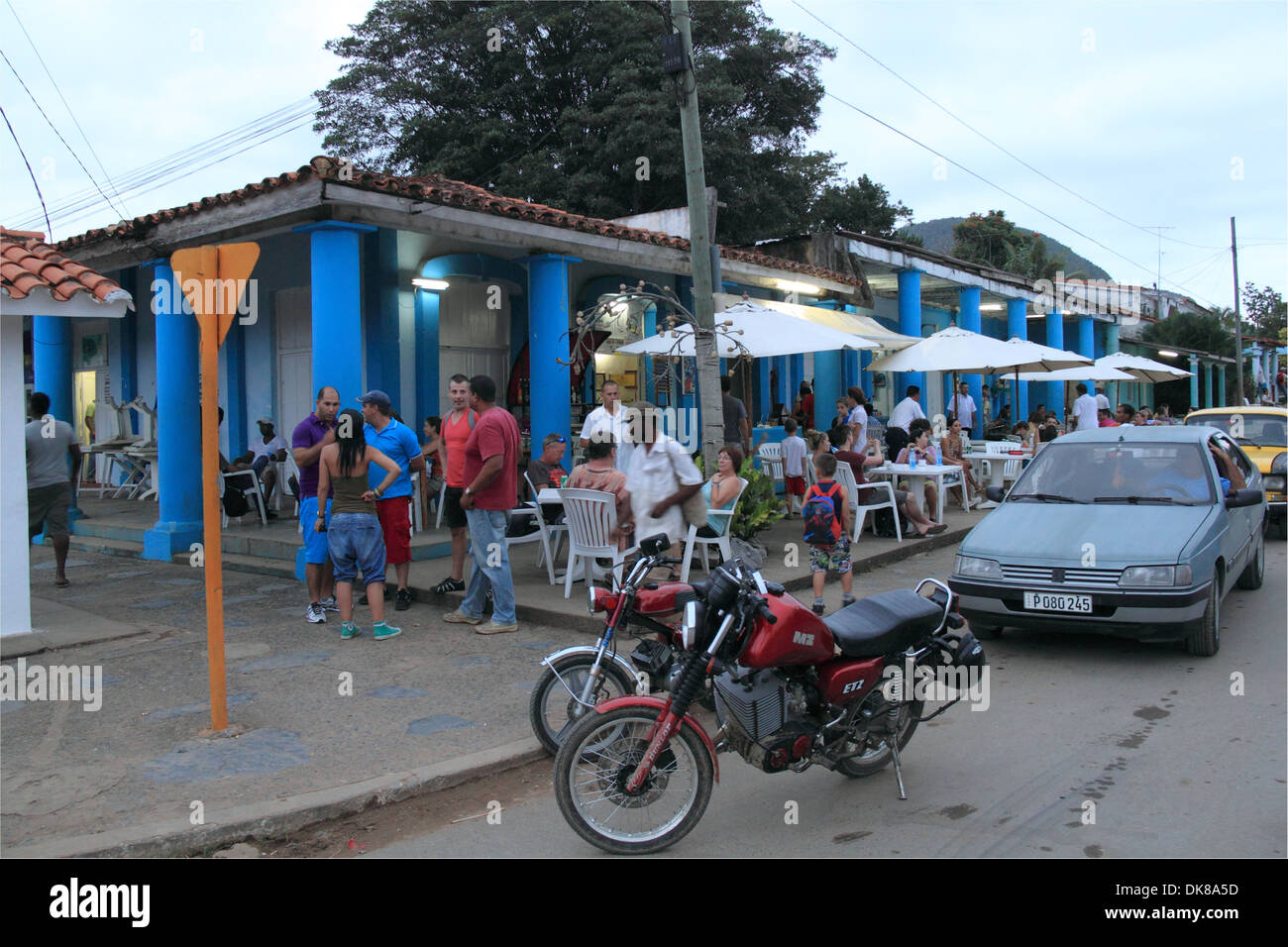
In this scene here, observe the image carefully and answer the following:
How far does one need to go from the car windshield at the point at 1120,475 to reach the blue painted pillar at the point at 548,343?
5.33 meters

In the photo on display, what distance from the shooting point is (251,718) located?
557cm

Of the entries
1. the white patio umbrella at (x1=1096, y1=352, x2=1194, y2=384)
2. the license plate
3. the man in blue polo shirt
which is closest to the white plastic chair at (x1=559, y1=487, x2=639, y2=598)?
the man in blue polo shirt

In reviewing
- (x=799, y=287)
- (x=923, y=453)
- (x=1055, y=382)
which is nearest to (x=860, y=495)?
→ (x=923, y=453)

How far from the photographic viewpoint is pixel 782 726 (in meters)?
4.04

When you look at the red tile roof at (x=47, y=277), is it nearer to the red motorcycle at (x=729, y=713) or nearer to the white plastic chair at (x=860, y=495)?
the red motorcycle at (x=729, y=713)

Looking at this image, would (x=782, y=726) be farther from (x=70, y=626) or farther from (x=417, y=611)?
(x=70, y=626)

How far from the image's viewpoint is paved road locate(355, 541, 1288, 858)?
12.8ft

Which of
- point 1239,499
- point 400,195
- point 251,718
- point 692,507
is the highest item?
point 400,195

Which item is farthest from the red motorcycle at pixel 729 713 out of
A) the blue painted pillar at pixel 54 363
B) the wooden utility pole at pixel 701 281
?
the blue painted pillar at pixel 54 363

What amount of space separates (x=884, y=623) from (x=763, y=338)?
747cm

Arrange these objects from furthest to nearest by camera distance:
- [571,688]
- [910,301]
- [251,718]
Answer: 1. [910,301]
2. [251,718]
3. [571,688]

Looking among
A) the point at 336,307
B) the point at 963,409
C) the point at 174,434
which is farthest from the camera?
the point at 963,409

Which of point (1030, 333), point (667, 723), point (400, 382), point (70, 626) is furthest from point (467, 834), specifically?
point (1030, 333)

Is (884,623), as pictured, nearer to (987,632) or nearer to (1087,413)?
(987,632)
